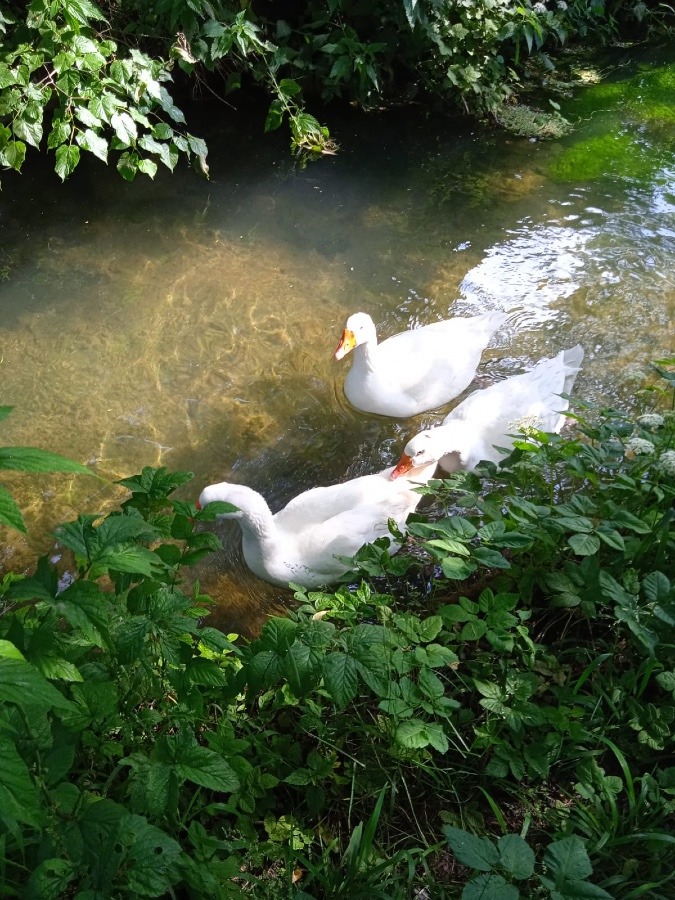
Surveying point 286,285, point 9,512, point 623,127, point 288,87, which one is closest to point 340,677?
point 9,512

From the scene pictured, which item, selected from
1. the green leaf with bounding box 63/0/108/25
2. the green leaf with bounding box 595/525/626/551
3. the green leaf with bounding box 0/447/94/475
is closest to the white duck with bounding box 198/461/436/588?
the green leaf with bounding box 595/525/626/551

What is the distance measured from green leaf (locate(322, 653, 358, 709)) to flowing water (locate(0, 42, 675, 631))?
127 centimetres

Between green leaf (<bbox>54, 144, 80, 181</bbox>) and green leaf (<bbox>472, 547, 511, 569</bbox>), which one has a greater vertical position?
green leaf (<bbox>54, 144, 80, 181</bbox>)

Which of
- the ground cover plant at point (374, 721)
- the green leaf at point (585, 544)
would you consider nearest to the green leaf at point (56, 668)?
the ground cover plant at point (374, 721)

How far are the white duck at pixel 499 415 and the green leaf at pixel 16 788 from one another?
2123mm

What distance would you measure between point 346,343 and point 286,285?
93cm

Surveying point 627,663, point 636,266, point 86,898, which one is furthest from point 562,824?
point 636,266

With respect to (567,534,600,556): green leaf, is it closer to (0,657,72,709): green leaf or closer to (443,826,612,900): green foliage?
(443,826,612,900): green foliage

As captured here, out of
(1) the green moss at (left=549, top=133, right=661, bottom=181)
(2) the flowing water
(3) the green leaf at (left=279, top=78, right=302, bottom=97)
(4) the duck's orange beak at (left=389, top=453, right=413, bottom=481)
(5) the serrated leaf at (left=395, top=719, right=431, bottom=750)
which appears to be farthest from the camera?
(1) the green moss at (left=549, top=133, right=661, bottom=181)

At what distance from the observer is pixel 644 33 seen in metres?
6.78

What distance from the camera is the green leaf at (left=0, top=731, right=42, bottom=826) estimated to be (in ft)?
3.26

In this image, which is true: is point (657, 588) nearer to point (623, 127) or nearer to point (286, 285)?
point (286, 285)

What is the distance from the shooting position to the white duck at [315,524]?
2689 millimetres

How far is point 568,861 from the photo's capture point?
1292 millimetres
